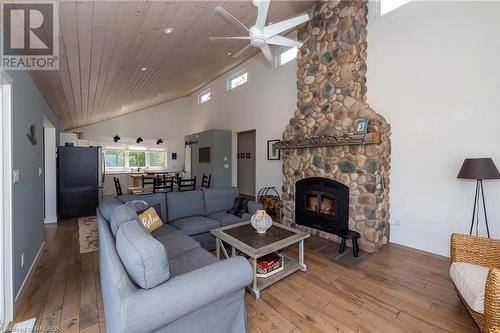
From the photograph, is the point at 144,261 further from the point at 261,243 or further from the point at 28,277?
the point at 28,277

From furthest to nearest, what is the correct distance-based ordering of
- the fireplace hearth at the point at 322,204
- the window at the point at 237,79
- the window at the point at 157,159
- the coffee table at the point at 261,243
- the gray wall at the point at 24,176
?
the window at the point at 157,159
the window at the point at 237,79
the fireplace hearth at the point at 322,204
the coffee table at the point at 261,243
the gray wall at the point at 24,176

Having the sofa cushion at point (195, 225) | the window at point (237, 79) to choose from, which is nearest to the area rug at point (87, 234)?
the sofa cushion at point (195, 225)

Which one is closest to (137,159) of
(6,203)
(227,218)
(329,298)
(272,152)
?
(272,152)

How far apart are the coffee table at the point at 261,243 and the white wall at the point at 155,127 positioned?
7.44 metres

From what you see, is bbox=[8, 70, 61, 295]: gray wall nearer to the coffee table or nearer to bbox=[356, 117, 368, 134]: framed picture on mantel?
the coffee table

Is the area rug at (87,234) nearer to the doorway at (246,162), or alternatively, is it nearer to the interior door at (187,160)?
the doorway at (246,162)

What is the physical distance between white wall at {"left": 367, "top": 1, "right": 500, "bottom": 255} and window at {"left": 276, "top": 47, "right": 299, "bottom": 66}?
1757 mm

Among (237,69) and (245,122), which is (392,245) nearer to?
(245,122)

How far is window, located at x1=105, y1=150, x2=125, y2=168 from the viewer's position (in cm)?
837

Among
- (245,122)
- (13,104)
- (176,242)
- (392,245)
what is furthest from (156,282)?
(245,122)

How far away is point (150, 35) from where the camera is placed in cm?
289

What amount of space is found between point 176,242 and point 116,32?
7.84ft

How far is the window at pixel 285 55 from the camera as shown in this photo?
16.9 ft

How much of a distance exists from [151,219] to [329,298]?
2.23 metres
